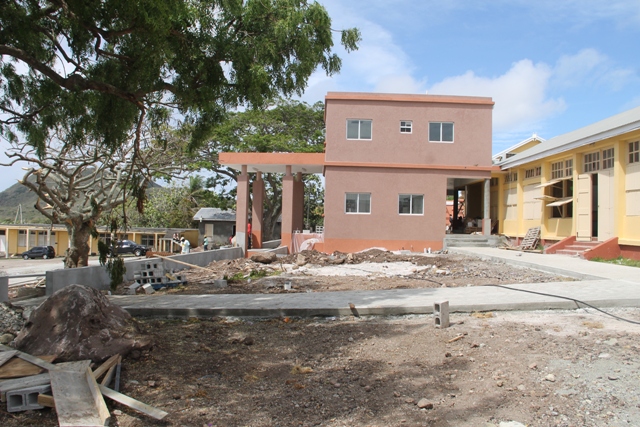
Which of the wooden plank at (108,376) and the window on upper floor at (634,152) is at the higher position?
the window on upper floor at (634,152)

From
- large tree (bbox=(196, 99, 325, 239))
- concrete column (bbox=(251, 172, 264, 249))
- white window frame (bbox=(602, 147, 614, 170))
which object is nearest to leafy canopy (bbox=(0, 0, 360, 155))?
white window frame (bbox=(602, 147, 614, 170))

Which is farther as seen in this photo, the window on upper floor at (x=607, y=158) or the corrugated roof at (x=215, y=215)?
the corrugated roof at (x=215, y=215)

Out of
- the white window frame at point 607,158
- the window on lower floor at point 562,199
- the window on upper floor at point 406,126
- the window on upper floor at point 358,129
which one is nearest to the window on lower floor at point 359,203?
the window on upper floor at point 358,129

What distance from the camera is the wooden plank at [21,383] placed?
13.4 ft

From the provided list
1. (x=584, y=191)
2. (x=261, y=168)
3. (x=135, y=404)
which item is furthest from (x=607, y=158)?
(x=135, y=404)

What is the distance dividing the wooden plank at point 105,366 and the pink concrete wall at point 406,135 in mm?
16913

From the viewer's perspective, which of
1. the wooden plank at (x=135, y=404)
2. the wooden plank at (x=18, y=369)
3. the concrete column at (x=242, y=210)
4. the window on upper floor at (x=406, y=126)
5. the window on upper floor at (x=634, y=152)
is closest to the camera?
the wooden plank at (x=135, y=404)

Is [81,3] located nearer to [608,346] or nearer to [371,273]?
[608,346]

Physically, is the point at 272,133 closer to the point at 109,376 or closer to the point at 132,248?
the point at 132,248

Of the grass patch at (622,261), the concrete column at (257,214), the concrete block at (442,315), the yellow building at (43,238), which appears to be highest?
the concrete column at (257,214)

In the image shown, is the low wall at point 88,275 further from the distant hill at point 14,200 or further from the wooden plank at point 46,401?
the distant hill at point 14,200

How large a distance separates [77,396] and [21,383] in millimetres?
576

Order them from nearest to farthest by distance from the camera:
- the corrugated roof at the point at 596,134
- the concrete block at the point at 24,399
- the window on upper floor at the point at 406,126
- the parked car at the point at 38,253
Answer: the concrete block at the point at 24,399 < the corrugated roof at the point at 596,134 < the window on upper floor at the point at 406,126 < the parked car at the point at 38,253

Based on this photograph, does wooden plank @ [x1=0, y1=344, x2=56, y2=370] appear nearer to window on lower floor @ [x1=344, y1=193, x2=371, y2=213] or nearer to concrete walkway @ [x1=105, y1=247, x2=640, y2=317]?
concrete walkway @ [x1=105, y1=247, x2=640, y2=317]
